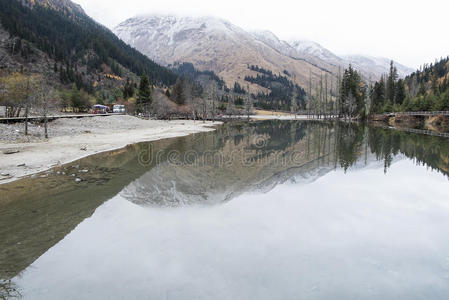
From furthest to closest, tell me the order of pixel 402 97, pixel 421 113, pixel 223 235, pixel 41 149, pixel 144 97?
pixel 402 97
pixel 144 97
pixel 421 113
pixel 41 149
pixel 223 235

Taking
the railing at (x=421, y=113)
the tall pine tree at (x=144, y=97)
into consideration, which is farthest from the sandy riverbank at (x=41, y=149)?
the railing at (x=421, y=113)

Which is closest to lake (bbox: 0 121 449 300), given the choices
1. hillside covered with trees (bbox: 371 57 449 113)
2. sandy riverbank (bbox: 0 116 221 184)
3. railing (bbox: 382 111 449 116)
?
sandy riverbank (bbox: 0 116 221 184)

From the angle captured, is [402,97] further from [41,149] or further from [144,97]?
[41,149]

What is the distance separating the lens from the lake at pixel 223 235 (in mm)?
7359

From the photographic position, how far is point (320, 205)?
45.3 ft

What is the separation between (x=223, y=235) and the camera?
10461mm

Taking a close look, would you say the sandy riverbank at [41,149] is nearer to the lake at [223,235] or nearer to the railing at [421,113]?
the lake at [223,235]

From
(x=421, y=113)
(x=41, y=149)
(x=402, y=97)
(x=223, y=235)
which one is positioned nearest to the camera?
(x=223, y=235)

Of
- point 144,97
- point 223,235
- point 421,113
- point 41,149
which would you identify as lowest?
point 223,235

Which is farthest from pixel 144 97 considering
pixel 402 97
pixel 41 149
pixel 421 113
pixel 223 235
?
pixel 402 97

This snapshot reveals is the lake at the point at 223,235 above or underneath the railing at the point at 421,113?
underneath

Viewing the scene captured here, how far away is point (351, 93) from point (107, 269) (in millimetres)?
107665

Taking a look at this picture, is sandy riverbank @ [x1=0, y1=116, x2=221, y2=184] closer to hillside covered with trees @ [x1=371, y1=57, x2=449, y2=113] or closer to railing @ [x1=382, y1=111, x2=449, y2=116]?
railing @ [x1=382, y1=111, x2=449, y2=116]

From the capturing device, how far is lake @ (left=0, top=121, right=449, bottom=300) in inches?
290
